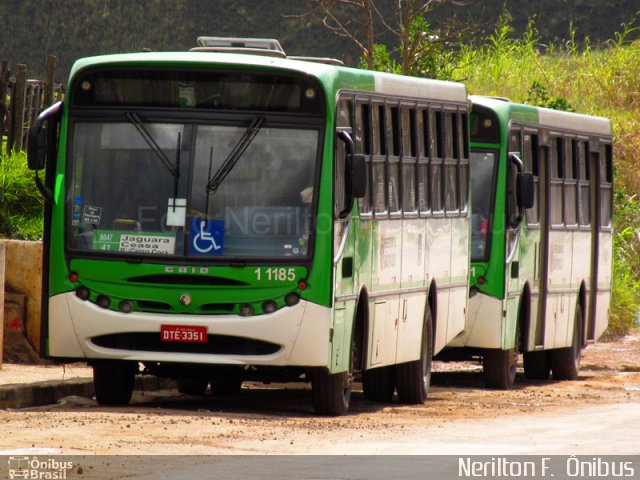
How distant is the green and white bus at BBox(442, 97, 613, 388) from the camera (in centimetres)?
2030

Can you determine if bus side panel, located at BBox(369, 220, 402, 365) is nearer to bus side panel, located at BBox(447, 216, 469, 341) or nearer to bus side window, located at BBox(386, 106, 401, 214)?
bus side window, located at BBox(386, 106, 401, 214)

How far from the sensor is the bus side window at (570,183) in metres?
22.9

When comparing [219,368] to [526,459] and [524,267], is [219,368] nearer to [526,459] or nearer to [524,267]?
[526,459]

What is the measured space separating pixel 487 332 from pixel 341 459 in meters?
9.03

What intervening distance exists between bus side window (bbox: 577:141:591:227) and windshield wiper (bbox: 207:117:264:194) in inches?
385

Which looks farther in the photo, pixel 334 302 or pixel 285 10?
pixel 285 10

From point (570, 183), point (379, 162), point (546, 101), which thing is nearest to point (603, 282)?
point (570, 183)

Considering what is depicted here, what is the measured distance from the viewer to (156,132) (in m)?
14.5

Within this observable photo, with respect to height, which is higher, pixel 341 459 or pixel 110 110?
pixel 110 110

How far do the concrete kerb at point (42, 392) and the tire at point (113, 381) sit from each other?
651 mm

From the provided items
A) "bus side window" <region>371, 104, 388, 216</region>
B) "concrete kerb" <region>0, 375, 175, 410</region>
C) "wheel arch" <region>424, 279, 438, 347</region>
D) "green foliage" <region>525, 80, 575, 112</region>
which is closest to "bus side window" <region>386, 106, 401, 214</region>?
"bus side window" <region>371, 104, 388, 216</region>

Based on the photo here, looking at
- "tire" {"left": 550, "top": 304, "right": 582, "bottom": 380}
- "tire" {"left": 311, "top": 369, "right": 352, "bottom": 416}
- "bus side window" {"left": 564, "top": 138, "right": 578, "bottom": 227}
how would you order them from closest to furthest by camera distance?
"tire" {"left": 311, "top": 369, "right": 352, "bottom": 416}, "bus side window" {"left": 564, "top": 138, "right": 578, "bottom": 227}, "tire" {"left": 550, "top": 304, "right": 582, "bottom": 380}

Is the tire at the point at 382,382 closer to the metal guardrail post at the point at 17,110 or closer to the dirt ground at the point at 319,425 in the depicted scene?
the dirt ground at the point at 319,425

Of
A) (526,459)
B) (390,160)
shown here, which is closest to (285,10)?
(390,160)
